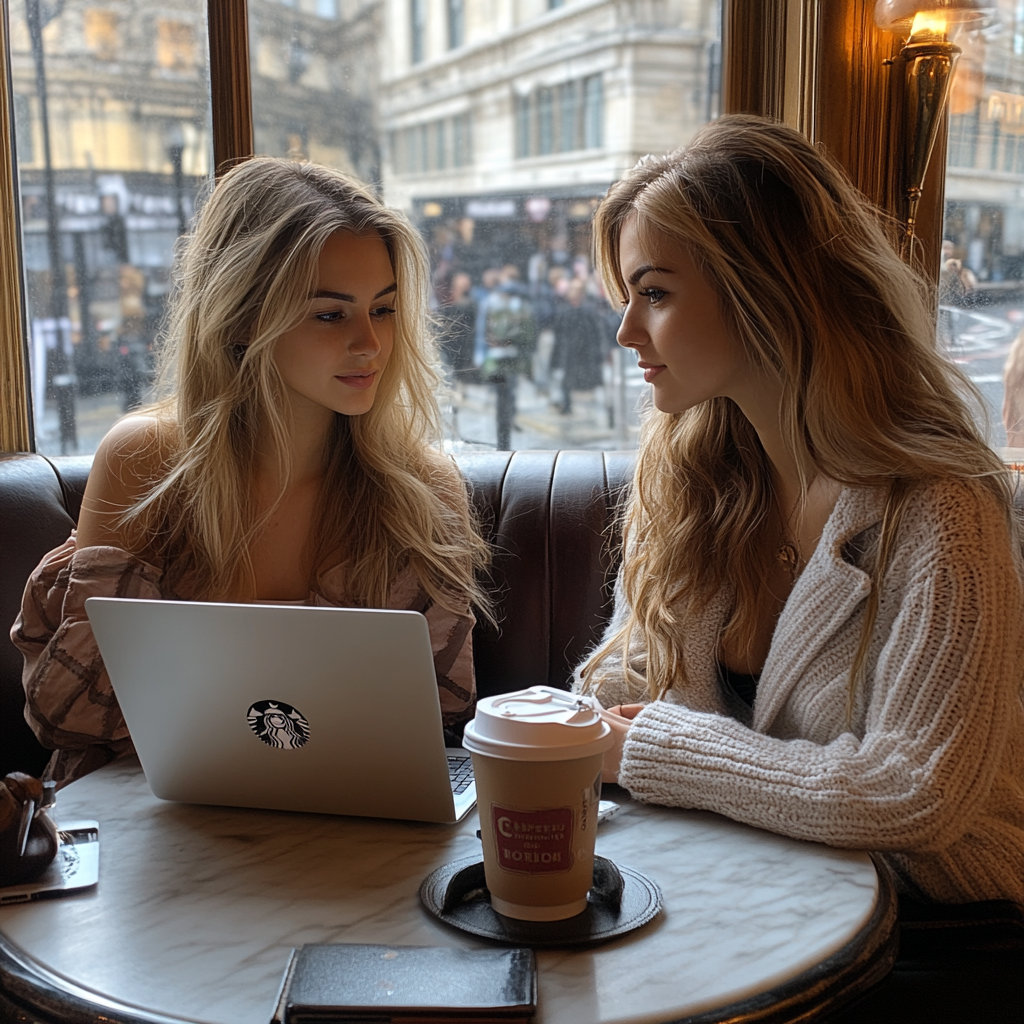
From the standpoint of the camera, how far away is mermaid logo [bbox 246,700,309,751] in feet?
3.51

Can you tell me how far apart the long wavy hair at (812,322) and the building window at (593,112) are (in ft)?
3.32

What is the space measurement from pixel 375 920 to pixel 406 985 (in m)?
0.14

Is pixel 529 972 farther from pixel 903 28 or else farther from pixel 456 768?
pixel 903 28

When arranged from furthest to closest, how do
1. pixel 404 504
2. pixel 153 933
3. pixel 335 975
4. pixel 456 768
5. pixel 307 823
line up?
pixel 404 504 → pixel 456 768 → pixel 307 823 → pixel 153 933 → pixel 335 975

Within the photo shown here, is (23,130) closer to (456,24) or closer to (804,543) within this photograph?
(456,24)

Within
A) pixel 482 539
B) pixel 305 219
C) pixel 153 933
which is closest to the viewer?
pixel 153 933

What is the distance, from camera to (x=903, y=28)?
213 centimetres

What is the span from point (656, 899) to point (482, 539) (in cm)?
109

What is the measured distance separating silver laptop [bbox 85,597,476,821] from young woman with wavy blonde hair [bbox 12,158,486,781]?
0.49m

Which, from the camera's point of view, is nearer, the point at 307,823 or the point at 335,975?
the point at 335,975

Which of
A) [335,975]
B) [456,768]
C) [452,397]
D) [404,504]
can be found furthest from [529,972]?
[452,397]

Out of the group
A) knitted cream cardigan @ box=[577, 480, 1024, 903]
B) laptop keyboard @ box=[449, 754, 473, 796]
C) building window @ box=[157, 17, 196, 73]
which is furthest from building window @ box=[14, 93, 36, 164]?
knitted cream cardigan @ box=[577, 480, 1024, 903]

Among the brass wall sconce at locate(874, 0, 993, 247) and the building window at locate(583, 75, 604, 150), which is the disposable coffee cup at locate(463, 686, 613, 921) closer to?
the brass wall sconce at locate(874, 0, 993, 247)

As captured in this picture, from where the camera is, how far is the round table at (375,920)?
801 mm
